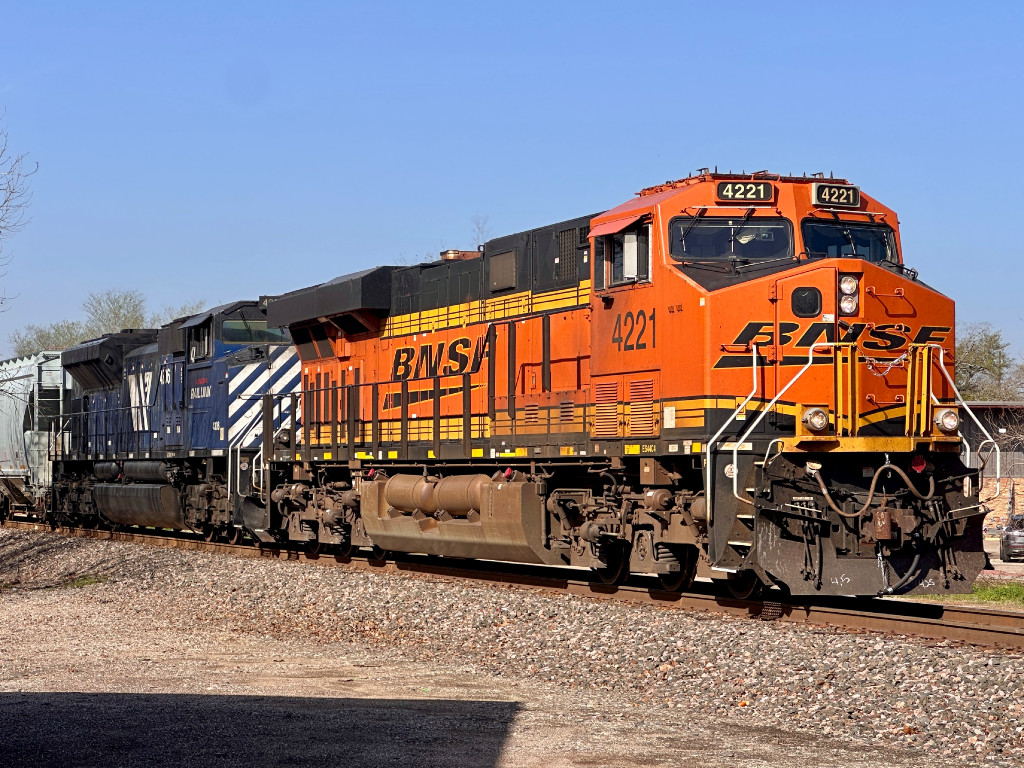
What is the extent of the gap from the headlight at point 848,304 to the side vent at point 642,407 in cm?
198

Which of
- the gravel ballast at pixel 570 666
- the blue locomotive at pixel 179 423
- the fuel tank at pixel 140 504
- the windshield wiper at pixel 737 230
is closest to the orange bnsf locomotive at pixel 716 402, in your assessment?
the windshield wiper at pixel 737 230

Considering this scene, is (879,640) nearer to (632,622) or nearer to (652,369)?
(632,622)

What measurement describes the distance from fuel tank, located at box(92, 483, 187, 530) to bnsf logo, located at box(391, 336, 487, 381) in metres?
7.59

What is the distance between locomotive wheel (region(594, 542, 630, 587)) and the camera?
13.1m

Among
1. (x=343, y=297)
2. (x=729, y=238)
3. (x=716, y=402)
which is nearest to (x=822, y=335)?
(x=716, y=402)

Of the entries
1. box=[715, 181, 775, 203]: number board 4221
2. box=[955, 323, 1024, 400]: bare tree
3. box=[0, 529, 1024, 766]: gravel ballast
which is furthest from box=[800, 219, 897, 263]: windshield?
box=[955, 323, 1024, 400]: bare tree

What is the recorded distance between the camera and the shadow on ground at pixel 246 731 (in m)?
6.29

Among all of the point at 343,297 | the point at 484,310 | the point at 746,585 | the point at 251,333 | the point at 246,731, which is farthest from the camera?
the point at 251,333

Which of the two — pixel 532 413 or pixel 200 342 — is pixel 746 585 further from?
pixel 200 342

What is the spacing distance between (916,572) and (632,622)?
2.54 meters

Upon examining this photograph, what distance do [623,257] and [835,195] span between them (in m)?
2.14

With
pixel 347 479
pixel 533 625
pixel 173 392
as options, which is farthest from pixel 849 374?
pixel 173 392

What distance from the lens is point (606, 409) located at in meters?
12.7

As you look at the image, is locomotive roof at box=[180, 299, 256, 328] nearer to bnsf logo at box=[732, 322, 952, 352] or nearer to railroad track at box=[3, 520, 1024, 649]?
railroad track at box=[3, 520, 1024, 649]
